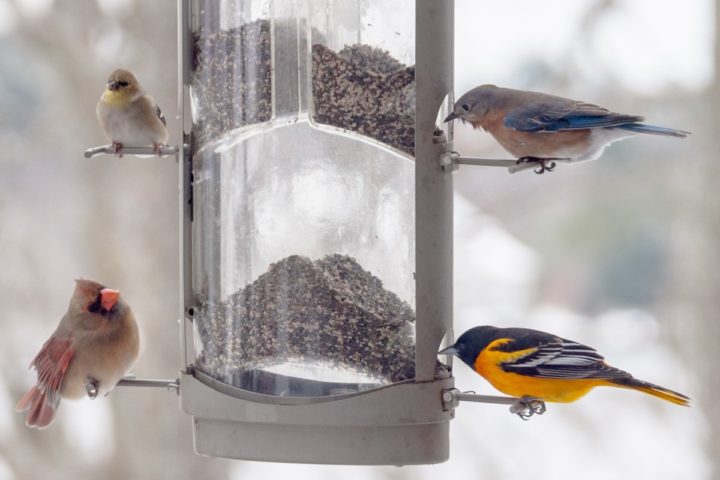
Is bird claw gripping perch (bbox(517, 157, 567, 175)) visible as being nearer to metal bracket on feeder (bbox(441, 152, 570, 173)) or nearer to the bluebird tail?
metal bracket on feeder (bbox(441, 152, 570, 173))

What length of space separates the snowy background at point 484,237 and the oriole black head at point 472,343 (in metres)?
4.06

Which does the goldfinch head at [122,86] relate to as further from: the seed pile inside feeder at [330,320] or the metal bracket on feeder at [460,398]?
the metal bracket on feeder at [460,398]

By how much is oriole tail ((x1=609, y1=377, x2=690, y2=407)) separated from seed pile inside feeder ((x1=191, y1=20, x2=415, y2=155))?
1084 mm

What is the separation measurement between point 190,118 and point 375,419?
130cm

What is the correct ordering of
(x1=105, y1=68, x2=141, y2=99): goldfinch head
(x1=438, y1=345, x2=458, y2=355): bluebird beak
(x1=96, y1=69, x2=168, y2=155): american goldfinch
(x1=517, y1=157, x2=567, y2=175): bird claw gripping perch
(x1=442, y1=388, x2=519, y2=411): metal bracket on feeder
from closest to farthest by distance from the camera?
(x1=442, y1=388, x2=519, y2=411): metal bracket on feeder → (x1=438, y1=345, x2=458, y2=355): bluebird beak → (x1=517, y1=157, x2=567, y2=175): bird claw gripping perch → (x1=96, y1=69, x2=168, y2=155): american goldfinch → (x1=105, y1=68, x2=141, y2=99): goldfinch head

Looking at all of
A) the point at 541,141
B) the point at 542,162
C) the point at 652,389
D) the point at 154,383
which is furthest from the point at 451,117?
the point at 154,383

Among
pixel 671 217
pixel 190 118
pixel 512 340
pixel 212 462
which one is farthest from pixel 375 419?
pixel 671 217

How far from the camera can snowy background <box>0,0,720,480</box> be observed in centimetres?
801

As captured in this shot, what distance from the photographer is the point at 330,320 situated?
3709 millimetres

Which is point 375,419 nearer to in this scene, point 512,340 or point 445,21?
point 512,340

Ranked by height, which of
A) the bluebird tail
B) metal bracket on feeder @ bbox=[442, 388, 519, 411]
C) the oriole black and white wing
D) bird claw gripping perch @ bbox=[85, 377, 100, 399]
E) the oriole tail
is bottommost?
bird claw gripping perch @ bbox=[85, 377, 100, 399]

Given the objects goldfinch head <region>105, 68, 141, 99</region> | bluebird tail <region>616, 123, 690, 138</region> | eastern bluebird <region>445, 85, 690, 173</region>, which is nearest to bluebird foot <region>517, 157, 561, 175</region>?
eastern bluebird <region>445, 85, 690, 173</region>

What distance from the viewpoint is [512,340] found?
405 cm

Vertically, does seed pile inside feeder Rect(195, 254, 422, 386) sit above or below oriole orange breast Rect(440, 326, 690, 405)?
above
